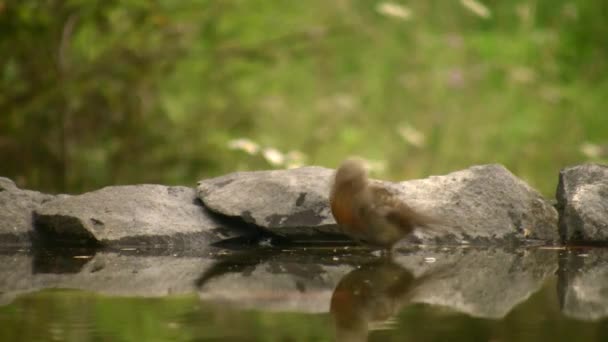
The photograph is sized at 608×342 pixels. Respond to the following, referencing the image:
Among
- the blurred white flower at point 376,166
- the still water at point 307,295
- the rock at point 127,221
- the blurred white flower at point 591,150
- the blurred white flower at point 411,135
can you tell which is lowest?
the still water at point 307,295

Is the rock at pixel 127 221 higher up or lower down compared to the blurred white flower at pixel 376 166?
lower down

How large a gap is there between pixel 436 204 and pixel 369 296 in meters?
1.66

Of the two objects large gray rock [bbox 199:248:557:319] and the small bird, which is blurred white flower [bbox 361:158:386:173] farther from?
the small bird

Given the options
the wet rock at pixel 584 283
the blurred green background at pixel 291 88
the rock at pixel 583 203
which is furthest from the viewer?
the blurred green background at pixel 291 88

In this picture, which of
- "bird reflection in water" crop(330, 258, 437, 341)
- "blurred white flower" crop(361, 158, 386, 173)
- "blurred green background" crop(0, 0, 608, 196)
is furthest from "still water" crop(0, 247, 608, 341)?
"blurred white flower" crop(361, 158, 386, 173)

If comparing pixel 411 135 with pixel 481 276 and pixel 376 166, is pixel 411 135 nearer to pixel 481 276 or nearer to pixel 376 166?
pixel 376 166

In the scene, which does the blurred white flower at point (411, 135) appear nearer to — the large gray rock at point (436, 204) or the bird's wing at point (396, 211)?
the large gray rock at point (436, 204)

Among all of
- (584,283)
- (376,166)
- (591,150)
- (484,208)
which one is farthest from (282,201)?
(591,150)

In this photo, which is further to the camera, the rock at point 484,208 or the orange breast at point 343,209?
the rock at point 484,208

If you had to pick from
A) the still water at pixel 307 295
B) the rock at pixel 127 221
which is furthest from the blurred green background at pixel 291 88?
the still water at pixel 307 295

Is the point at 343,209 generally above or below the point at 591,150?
below

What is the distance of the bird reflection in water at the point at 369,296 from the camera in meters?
3.39

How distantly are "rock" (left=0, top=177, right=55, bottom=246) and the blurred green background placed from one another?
109 inches

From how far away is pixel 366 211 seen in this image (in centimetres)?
490
